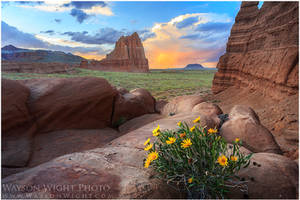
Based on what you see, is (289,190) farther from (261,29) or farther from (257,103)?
(261,29)

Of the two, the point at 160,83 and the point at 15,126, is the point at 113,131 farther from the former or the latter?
the point at 160,83

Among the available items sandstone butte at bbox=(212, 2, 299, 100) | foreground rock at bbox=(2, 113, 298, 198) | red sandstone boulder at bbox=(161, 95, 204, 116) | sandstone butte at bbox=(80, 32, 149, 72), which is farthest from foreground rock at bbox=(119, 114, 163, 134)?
sandstone butte at bbox=(80, 32, 149, 72)

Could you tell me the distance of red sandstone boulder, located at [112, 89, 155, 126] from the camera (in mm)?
6754

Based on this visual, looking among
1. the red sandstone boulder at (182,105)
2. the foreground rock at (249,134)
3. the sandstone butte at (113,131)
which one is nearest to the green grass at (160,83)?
the red sandstone boulder at (182,105)

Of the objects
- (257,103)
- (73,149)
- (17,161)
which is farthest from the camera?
(257,103)

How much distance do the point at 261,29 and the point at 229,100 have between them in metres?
4.72

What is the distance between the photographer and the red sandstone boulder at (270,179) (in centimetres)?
207

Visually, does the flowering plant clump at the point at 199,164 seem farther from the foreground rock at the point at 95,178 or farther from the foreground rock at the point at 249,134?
the foreground rock at the point at 249,134

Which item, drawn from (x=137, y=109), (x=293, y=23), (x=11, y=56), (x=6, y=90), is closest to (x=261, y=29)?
(x=293, y=23)

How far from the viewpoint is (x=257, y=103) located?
9523mm

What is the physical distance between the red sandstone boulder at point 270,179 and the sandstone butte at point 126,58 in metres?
86.6

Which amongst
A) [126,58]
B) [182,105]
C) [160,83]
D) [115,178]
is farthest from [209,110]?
[126,58]

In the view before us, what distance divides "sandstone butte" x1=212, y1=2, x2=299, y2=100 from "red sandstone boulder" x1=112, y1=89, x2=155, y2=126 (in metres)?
6.23

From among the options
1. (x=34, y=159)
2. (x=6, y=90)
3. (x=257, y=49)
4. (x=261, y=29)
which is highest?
(x=261, y=29)
